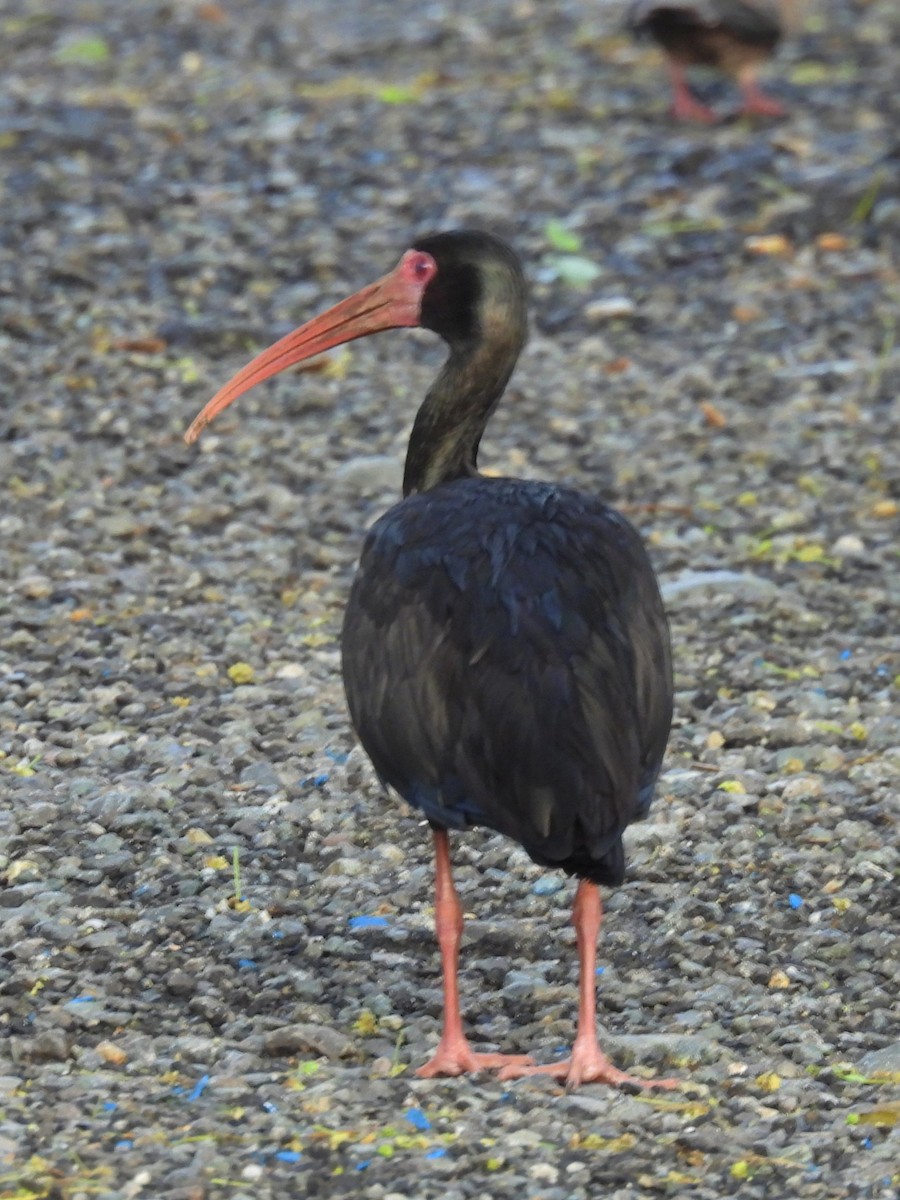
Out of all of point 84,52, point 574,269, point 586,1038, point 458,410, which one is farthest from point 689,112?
point 586,1038

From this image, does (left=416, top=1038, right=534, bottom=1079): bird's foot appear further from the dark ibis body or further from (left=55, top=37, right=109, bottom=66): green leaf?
(left=55, top=37, right=109, bottom=66): green leaf

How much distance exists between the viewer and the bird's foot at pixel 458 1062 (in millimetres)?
4387

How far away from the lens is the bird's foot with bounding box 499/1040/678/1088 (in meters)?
4.34

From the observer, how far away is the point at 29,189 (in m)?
10.2

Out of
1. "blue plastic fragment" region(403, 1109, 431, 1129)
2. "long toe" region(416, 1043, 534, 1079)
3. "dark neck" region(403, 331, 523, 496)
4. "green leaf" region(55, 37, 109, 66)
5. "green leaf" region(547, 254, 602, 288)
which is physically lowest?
"long toe" region(416, 1043, 534, 1079)

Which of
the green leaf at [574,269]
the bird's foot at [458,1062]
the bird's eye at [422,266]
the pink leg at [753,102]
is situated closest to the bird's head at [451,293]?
the bird's eye at [422,266]

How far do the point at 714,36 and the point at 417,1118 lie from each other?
844 centimetres

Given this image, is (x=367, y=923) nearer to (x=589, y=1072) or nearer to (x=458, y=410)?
(x=589, y=1072)

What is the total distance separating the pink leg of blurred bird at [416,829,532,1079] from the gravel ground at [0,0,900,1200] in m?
0.07

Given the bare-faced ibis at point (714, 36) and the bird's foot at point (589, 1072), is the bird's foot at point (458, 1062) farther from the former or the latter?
the bare-faced ibis at point (714, 36)

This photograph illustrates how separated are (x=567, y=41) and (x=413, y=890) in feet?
29.9

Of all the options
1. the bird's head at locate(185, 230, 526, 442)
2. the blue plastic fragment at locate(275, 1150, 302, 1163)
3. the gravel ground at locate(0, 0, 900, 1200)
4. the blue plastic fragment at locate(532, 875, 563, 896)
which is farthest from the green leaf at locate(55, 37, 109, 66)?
the blue plastic fragment at locate(275, 1150, 302, 1163)

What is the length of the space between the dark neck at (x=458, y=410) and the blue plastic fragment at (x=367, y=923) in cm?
104

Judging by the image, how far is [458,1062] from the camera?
14.4 ft
